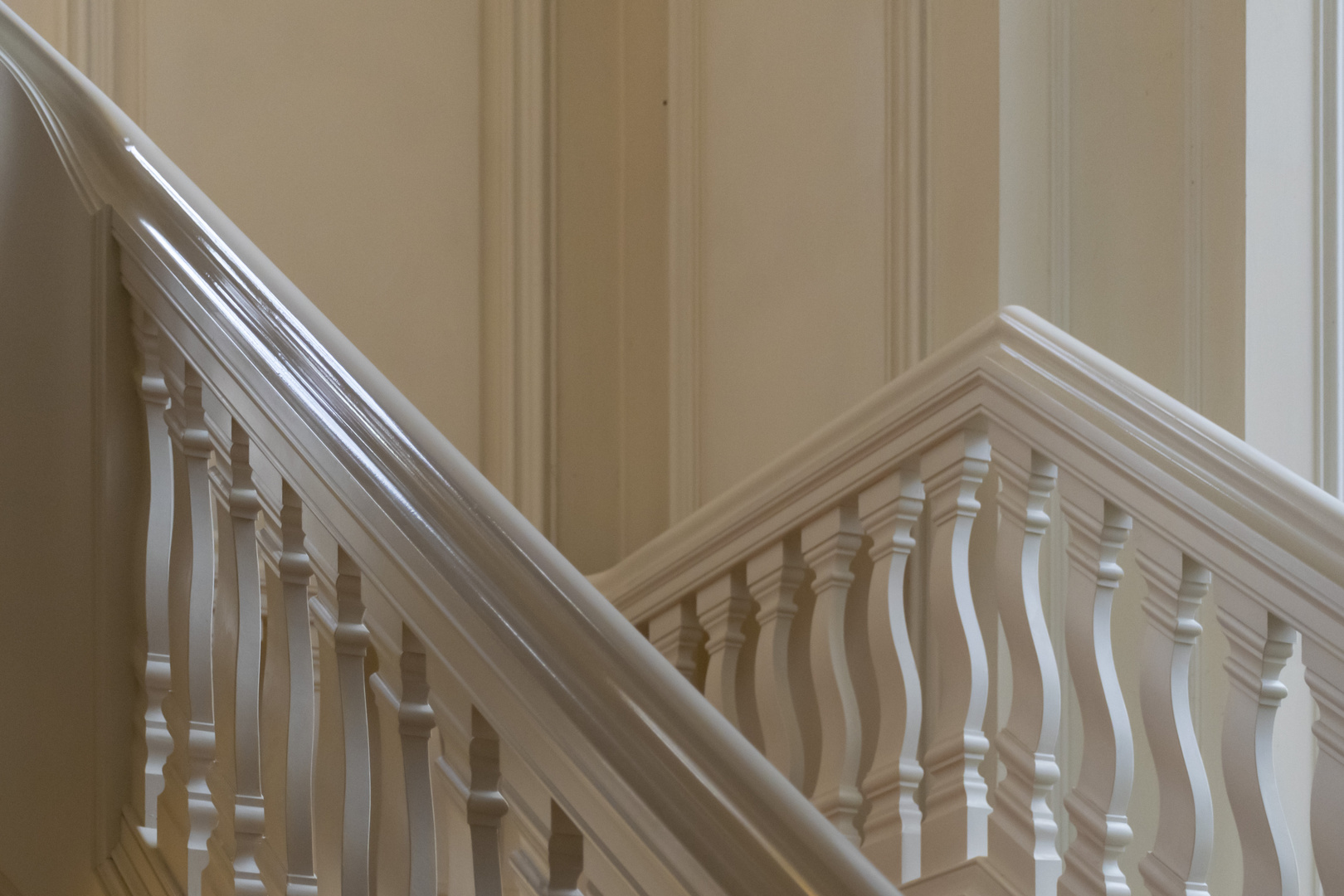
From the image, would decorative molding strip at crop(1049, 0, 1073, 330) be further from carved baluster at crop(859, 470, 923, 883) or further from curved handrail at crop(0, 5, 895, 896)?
curved handrail at crop(0, 5, 895, 896)

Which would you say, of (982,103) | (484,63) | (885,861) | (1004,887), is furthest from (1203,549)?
(484,63)

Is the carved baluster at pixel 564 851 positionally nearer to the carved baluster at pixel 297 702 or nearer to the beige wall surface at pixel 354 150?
the carved baluster at pixel 297 702

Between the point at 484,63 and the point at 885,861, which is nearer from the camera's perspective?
the point at 885,861

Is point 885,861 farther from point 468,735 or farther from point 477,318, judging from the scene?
point 477,318

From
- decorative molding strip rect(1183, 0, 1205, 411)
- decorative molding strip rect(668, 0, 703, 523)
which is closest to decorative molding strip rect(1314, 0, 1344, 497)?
decorative molding strip rect(1183, 0, 1205, 411)

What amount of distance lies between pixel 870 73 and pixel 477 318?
125cm

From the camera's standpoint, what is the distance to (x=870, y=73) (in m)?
3.03

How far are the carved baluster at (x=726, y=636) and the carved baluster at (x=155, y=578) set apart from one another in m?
1.21

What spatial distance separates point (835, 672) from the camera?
2455 mm

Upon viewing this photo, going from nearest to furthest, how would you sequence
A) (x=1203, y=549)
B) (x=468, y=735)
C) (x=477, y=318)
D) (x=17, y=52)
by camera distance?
(x=468, y=735), (x=1203, y=549), (x=17, y=52), (x=477, y=318)

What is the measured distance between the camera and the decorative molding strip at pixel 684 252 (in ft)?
11.8

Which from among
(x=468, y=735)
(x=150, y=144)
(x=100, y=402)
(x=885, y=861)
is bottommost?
(x=885, y=861)

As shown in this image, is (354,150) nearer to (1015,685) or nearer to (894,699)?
(894,699)

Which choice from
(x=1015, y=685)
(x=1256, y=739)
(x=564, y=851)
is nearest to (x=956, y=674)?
(x=1015, y=685)
